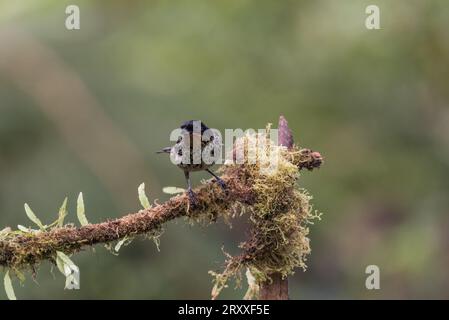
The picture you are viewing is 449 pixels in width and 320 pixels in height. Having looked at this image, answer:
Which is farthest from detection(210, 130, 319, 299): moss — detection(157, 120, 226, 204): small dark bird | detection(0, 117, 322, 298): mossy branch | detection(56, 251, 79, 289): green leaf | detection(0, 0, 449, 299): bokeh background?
detection(0, 0, 449, 299): bokeh background

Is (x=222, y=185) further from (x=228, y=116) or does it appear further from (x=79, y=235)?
(x=228, y=116)

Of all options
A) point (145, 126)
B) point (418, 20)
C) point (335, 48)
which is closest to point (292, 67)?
point (335, 48)

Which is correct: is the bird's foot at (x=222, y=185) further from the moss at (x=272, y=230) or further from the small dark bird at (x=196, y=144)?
the small dark bird at (x=196, y=144)

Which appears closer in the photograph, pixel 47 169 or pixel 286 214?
pixel 286 214

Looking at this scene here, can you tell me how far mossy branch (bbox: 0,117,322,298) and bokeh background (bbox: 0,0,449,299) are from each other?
7.12ft

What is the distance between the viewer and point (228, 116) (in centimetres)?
565

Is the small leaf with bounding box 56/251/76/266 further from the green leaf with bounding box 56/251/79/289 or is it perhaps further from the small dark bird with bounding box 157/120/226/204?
the small dark bird with bounding box 157/120/226/204

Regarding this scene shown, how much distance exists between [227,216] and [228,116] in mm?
3034

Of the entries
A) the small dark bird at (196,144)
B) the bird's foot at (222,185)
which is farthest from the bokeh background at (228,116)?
the bird's foot at (222,185)

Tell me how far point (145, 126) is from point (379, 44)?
6.41 ft

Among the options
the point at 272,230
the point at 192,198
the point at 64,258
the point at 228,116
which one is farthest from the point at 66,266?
the point at 228,116

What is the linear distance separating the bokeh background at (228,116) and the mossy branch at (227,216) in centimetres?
217

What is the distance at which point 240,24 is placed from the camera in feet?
19.0

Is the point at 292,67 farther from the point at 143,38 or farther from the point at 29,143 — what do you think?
the point at 29,143
